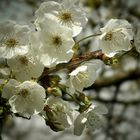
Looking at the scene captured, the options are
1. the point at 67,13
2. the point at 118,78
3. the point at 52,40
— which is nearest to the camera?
the point at 52,40

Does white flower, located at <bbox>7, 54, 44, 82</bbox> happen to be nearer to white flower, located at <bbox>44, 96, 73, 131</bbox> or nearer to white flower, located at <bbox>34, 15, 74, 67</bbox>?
white flower, located at <bbox>34, 15, 74, 67</bbox>

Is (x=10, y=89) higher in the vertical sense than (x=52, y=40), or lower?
lower

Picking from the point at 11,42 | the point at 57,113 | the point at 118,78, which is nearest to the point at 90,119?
the point at 57,113

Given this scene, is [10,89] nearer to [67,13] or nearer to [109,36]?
[67,13]

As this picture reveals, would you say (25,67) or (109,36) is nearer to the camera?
(25,67)

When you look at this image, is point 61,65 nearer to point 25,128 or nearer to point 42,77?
point 42,77

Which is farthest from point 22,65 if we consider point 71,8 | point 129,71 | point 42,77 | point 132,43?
point 129,71

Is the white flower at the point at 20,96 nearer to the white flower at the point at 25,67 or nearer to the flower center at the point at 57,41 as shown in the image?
the white flower at the point at 25,67
